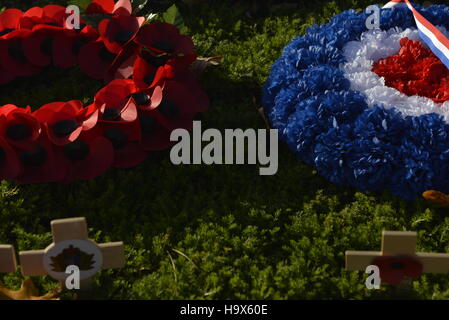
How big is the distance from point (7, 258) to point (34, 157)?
80cm

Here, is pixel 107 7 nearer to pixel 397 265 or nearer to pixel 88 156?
pixel 88 156

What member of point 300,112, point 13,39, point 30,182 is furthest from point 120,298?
point 13,39

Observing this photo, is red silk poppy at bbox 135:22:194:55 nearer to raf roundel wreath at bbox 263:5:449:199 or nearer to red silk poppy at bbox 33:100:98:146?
raf roundel wreath at bbox 263:5:449:199

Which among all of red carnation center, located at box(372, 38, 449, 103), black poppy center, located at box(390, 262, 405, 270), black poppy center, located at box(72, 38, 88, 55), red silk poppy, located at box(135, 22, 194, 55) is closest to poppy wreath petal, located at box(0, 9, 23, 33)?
black poppy center, located at box(72, 38, 88, 55)

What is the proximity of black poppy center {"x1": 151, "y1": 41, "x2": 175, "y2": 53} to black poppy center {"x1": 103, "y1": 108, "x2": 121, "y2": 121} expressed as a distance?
0.57 meters

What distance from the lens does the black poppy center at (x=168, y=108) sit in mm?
3570

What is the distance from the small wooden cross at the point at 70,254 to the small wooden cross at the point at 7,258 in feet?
0.14

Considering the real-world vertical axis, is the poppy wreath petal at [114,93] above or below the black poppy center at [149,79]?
below

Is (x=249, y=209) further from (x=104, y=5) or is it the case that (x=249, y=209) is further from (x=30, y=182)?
(x=104, y=5)

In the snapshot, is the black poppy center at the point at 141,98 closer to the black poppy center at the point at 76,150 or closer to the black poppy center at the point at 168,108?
the black poppy center at the point at 168,108

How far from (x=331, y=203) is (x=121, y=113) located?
112cm

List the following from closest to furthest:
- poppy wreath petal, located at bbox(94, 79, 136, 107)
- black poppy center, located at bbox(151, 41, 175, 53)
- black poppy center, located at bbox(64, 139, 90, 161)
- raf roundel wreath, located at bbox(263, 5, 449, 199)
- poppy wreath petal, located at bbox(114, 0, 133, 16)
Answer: raf roundel wreath, located at bbox(263, 5, 449, 199) < black poppy center, located at bbox(64, 139, 90, 161) < poppy wreath petal, located at bbox(94, 79, 136, 107) < black poppy center, located at bbox(151, 41, 175, 53) < poppy wreath petal, located at bbox(114, 0, 133, 16)

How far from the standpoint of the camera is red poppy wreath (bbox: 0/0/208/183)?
11.0 ft

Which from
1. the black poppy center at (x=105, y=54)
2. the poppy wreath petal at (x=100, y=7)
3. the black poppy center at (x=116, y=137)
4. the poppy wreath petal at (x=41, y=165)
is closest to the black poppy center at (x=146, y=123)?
the black poppy center at (x=116, y=137)
